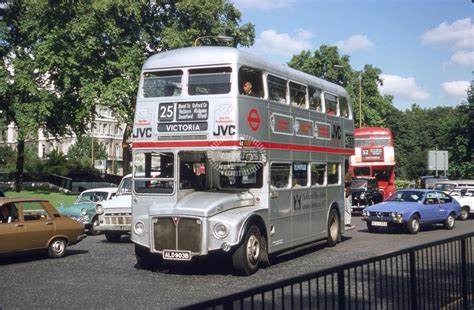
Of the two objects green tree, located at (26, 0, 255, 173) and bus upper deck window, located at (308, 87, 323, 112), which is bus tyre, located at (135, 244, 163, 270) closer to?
bus upper deck window, located at (308, 87, 323, 112)

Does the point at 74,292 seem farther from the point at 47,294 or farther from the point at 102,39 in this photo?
the point at 102,39

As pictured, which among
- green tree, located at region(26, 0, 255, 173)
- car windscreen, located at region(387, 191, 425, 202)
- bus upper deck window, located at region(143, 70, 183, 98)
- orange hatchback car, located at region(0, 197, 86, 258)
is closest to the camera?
bus upper deck window, located at region(143, 70, 183, 98)

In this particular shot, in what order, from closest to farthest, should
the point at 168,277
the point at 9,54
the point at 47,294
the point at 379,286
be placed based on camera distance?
the point at 379,286, the point at 47,294, the point at 168,277, the point at 9,54

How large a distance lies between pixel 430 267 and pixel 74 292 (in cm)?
602

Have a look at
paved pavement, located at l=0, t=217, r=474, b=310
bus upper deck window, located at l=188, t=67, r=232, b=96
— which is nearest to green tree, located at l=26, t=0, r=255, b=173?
paved pavement, located at l=0, t=217, r=474, b=310

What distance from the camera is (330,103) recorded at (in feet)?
55.6

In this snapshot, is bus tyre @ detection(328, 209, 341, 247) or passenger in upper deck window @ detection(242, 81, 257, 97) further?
bus tyre @ detection(328, 209, 341, 247)

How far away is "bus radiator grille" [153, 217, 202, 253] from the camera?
11.4m

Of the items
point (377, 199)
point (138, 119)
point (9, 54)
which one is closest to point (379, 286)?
point (138, 119)

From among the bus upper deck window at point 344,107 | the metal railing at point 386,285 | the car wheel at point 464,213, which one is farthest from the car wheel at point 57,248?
the car wheel at point 464,213

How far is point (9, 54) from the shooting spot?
43969 mm

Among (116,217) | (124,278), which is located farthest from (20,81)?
(124,278)

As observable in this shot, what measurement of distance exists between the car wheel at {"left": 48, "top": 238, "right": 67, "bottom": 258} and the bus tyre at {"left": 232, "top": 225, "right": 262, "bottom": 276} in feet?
17.1

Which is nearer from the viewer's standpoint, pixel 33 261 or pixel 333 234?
pixel 33 261
